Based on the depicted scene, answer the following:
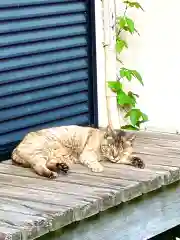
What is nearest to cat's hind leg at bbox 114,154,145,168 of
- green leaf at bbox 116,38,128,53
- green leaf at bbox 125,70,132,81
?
green leaf at bbox 125,70,132,81

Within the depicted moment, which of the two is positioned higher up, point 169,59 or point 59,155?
point 169,59

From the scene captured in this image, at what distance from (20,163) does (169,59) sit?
3.83ft

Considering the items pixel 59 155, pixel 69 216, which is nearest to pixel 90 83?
pixel 59 155

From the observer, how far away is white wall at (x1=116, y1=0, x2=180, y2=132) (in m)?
3.69

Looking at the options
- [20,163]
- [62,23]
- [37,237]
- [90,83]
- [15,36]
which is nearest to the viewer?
[37,237]

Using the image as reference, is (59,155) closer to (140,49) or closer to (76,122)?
(76,122)

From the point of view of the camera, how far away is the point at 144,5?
379cm

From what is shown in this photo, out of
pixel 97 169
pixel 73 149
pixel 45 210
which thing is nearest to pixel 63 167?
pixel 97 169

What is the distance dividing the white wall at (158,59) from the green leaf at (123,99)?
75 millimetres

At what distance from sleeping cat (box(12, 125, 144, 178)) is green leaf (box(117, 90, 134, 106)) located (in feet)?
2.31

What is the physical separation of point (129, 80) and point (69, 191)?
1.42 metres

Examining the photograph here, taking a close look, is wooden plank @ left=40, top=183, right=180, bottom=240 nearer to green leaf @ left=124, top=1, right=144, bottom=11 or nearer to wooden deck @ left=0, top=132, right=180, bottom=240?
wooden deck @ left=0, top=132, right=180, bottom=240

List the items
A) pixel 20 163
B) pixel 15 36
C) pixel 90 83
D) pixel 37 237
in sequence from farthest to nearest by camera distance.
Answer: pixel 90 83
pixel 15 36
pixel 20 163
pixel 37 237

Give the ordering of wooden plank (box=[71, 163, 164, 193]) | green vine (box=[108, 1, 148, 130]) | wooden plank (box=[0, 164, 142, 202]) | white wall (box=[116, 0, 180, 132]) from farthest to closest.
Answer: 1. green vine (box=[108, 1, 148, 130])
2. white wall (box=[116, 0, 180, 132])
3. wooden plank (box=[71, 163, 164, 193])
4. wooden plank (box=[0, 164, 142, 202])
